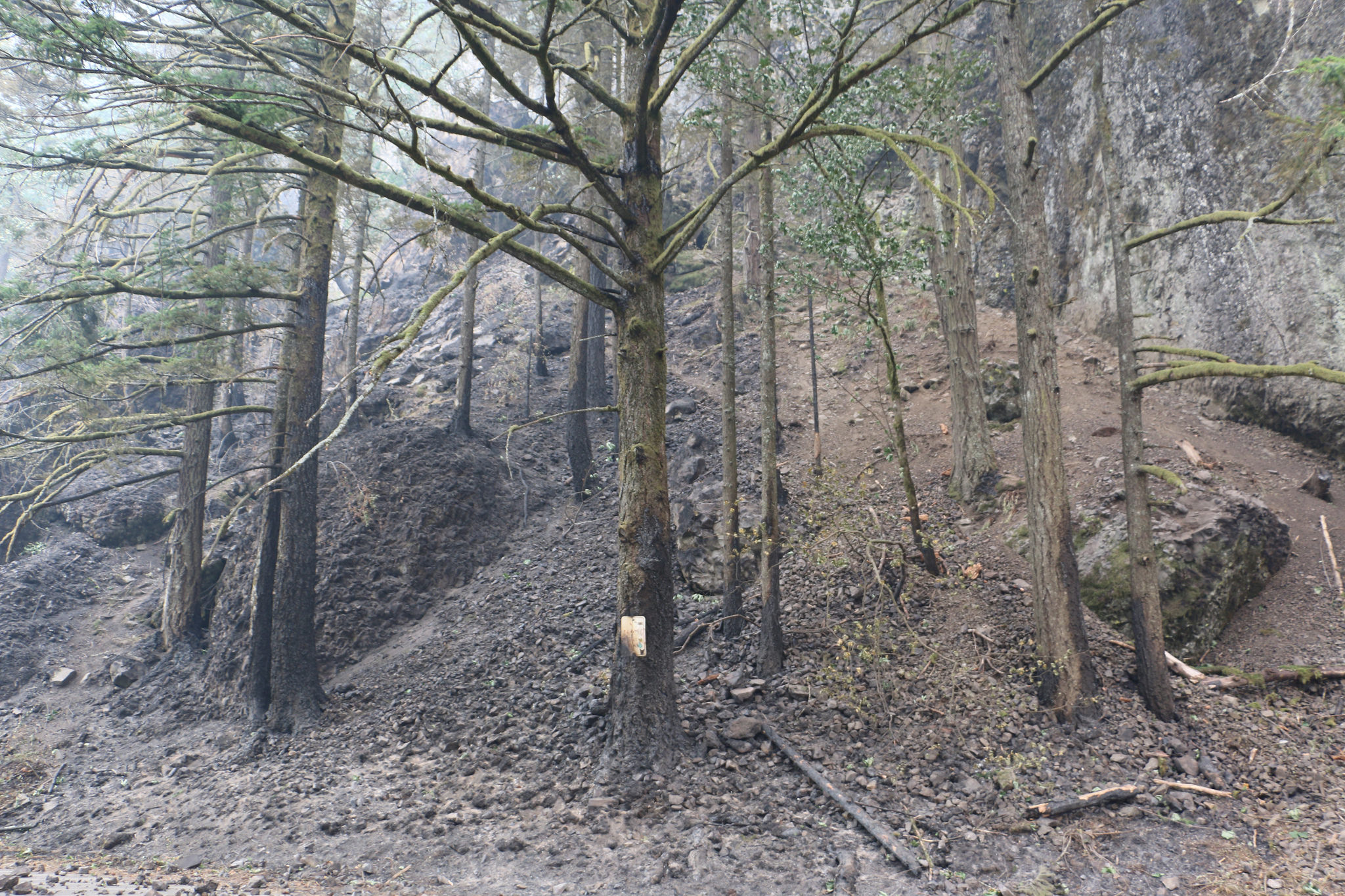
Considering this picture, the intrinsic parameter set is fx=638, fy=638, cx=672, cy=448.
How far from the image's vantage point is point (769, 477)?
786 centimetres

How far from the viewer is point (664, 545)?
20.0 ft

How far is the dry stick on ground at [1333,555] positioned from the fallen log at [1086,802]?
4414 millimetres

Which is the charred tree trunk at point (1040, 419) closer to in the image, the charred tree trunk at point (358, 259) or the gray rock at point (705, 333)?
the charred tree trunk at point (358, 259)

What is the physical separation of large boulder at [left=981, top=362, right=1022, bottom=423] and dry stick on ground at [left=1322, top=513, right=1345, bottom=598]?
420cm

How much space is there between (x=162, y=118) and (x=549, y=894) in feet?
32.5

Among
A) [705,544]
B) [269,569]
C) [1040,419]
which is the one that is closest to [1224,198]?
[1040,419]

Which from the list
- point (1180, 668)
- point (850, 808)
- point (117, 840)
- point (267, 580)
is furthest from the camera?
point (267, 580)

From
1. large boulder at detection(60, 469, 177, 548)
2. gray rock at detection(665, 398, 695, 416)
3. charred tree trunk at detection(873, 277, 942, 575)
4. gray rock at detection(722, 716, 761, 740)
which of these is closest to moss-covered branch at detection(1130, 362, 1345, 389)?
charred tree trunk at detection(873, 277, 942, 575)


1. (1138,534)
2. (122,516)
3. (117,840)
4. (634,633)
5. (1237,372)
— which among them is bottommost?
(117,840)

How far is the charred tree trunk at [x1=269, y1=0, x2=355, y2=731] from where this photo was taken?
866 cm

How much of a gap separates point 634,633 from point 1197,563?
6768 millimetres

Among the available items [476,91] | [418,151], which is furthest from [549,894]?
[476,91]

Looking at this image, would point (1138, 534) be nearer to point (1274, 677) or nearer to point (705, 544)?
point (1274, 677)

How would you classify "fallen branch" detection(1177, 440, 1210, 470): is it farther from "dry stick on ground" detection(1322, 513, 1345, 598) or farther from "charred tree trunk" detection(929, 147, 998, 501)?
"charred tree trunk" detection(929, 147, 998, 501)
